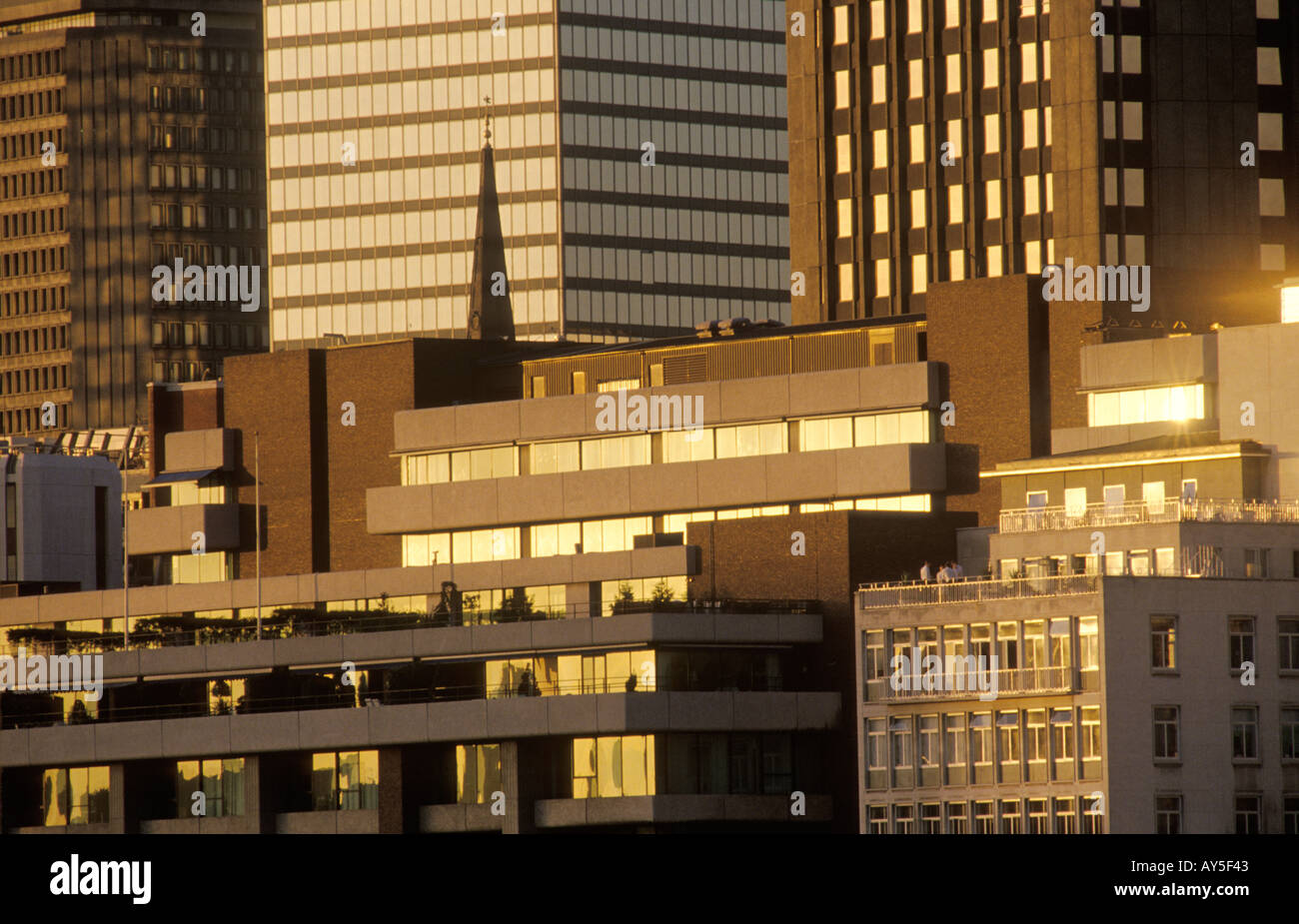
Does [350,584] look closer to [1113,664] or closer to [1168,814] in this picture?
[1113,664]

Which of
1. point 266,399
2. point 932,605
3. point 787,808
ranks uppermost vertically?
point 266,399

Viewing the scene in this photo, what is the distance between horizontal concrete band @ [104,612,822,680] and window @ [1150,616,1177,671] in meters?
19.1

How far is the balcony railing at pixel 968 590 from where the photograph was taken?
136875 mm

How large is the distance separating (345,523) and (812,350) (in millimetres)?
30910

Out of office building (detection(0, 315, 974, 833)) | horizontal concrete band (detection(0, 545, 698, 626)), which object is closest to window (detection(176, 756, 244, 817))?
office building (detection(0, 315, 974, 833))

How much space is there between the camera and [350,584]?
6806 inches

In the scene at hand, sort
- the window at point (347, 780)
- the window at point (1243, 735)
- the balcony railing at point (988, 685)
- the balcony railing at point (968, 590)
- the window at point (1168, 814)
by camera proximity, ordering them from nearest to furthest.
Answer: the window at point (1168, 814) → the balcony railing at point (988, 685) → the window at point (1243, 735) → the balcony railing at point (968, 590) → the window at point (347, 780)

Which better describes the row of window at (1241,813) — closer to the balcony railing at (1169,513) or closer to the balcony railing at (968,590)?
the balcony railing at (968,590)

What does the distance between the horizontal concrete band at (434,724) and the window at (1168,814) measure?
19.1 meters

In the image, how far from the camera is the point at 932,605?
141375 millimetres

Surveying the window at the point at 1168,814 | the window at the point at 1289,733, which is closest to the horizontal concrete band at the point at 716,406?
the window at the point at 1289,733

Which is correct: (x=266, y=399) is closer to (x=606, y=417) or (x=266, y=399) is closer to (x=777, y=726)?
(x=606, y=417)

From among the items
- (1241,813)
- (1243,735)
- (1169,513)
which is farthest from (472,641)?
(1241,813)
